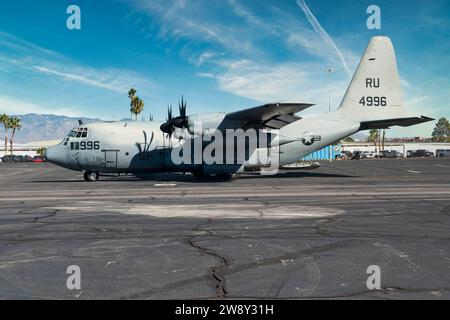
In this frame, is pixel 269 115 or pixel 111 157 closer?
pixel 269 115

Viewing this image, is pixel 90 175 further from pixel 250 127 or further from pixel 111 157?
pixel 250 127

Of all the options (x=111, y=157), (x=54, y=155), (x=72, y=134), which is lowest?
(x=111, y=157)

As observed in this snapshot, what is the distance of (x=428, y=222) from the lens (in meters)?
11.8

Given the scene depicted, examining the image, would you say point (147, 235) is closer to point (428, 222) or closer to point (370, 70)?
point (428, 222)

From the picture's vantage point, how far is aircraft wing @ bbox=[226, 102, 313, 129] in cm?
2534

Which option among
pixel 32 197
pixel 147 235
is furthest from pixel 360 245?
pixel 32 197

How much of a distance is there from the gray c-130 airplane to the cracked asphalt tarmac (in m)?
12.9

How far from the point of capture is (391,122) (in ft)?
99.4

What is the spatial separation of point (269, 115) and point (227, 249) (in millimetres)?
19952

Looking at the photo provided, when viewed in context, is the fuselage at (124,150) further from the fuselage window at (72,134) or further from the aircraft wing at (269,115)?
the aircraft wing at (269,115)

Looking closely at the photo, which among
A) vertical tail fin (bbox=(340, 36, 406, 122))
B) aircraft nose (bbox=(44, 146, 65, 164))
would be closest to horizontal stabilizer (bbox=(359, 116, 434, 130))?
vertical tail fin (bbox=(340, 36, 406, 122))

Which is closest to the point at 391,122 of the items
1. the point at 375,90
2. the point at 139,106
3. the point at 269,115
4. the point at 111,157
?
the point at 375,90

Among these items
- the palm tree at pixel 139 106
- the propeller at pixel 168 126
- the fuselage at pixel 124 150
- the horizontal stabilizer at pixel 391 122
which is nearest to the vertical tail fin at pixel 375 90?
the horizontal stabilizer at pixel 391 122

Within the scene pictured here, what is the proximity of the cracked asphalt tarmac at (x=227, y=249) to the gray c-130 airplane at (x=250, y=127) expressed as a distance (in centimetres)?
1285
